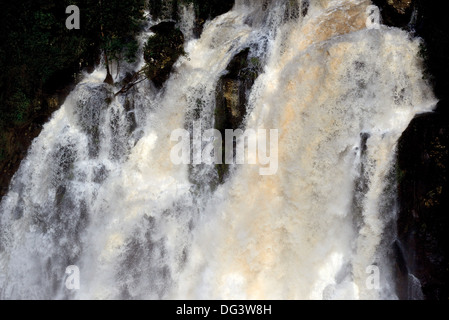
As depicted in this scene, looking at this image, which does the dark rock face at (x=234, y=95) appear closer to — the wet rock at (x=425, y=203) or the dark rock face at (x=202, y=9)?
the dark rock face at (x=202, y=9)

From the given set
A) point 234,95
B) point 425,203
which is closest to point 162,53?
point 234,95

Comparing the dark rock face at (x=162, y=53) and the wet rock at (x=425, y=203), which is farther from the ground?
the dark rock face at (x=162, y=53)

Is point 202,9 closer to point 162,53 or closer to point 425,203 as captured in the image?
point 162,53

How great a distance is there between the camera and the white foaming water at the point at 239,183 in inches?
317

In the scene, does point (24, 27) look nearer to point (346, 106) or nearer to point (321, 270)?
point (346, 106)

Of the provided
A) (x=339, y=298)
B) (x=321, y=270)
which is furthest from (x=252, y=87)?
(x=339, y=298)

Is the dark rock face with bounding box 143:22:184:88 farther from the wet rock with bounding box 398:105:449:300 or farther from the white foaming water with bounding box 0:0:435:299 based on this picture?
the wet rock with bounding box 398:105:449:300

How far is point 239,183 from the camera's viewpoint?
9.20 meters

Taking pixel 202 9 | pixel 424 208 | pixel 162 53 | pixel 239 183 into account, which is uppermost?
pixel 202 9

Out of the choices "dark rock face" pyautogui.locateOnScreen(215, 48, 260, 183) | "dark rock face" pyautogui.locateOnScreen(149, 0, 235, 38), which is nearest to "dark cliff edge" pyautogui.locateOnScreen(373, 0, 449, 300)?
"dark rock face" pyautogui.locateOnScreen(215, 48, 260, 183)

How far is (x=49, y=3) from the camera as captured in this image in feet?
35.0

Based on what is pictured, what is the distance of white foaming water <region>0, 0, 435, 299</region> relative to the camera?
26.5 feet

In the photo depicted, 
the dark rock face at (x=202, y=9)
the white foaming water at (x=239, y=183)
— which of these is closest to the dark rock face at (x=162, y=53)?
the white foaming water at (x=239, y=183)

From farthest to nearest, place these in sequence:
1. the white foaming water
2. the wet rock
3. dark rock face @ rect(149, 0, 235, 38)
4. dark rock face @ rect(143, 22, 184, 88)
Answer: dark rock face @ rect(149, 0, 235, 38) < dark rock face @ rect(143, 22, 184, 88) < the white foaming water < the wet rock
